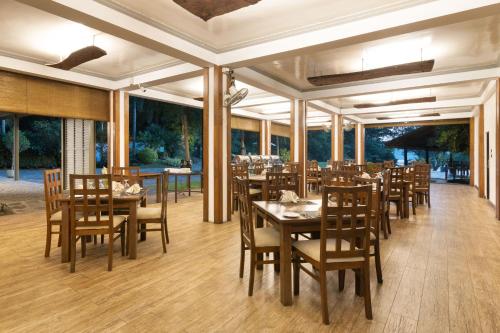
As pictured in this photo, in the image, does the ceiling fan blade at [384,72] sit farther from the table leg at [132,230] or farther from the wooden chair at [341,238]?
the table leg at [132,230]

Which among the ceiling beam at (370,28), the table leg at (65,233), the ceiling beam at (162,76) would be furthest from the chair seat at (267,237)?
the ceiling beam at (162,76)

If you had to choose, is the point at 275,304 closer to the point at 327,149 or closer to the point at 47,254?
the point at 47,254

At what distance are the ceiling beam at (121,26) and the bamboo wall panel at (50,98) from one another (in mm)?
3322

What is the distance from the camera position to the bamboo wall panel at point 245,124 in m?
12.5

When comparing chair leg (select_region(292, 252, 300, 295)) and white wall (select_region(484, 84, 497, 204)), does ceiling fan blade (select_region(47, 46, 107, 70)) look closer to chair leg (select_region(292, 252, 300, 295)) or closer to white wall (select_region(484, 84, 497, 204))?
chair leg (select_region(292, 252, 300, 295))

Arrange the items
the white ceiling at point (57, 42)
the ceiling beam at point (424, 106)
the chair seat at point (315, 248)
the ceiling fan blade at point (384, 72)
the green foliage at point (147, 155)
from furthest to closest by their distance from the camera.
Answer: the green foliage at point (147, 155) < the ceiling beam at point (424, 106) < the ceiling fan blade at point (384, 72) < the white ceiling at point (57, 42) < the chair seat at point (315, 248)

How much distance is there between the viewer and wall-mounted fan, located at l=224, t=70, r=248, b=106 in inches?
216

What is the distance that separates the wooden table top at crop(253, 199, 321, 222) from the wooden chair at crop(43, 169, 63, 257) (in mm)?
2396

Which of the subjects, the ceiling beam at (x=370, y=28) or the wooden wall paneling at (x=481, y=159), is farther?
the wooden wall paneling at (x=481, y=159)

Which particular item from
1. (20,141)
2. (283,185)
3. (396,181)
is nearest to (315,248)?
(283,185)

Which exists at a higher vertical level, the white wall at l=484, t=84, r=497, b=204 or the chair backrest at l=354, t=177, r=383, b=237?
the white wall at l=484, t=84, r=497, b=204

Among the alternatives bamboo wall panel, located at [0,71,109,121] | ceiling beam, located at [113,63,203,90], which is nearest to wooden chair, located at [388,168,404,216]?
ceiling beam, located at [113,63,203,90]

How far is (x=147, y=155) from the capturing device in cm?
1402

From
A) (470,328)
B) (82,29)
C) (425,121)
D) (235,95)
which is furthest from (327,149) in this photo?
(470,328)
